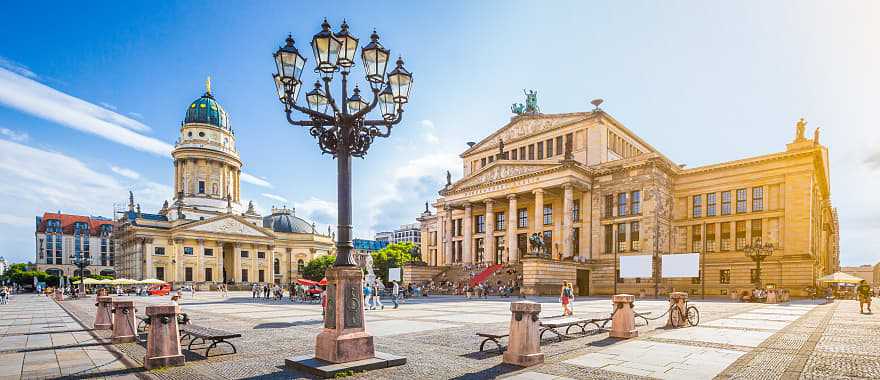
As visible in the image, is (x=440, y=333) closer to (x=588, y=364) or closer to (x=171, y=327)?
(x=588, y=364)

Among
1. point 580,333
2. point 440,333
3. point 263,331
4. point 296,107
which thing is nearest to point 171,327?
point 296,107

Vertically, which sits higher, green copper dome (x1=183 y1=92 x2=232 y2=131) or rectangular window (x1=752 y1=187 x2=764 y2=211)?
green copper dome (x1=183 y1=92 x2=232 y2=131)

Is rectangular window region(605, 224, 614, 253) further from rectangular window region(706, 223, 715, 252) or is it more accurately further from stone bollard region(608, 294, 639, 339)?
stone bollard region(608, 294, 639, 339)

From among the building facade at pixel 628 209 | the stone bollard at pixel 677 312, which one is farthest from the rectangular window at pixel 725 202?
the stone bollard at pixel 677 312

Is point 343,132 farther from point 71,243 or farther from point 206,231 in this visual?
point 71,243

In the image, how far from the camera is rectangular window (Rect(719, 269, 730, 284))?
4619 centimetres

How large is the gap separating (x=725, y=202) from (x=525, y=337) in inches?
1855

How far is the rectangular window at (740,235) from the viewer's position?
46.4 meters

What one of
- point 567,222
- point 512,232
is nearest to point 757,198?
point 567,222

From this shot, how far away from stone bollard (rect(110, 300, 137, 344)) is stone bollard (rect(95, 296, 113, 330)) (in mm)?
4189

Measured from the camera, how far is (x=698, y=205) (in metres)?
49.9

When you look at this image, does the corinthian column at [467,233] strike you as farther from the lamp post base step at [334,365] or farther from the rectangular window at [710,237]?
the lamp post base step at [334,365]

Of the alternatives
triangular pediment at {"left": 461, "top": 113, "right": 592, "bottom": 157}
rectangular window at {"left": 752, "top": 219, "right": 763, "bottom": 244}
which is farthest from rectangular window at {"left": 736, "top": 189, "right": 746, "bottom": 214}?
triangular pediment at {"left": 461, "top": 113, "right": 592, "bottom": 157}

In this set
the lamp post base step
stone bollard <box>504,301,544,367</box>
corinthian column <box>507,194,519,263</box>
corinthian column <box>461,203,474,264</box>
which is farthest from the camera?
corinthian column <box>461,203,474,264</box>
